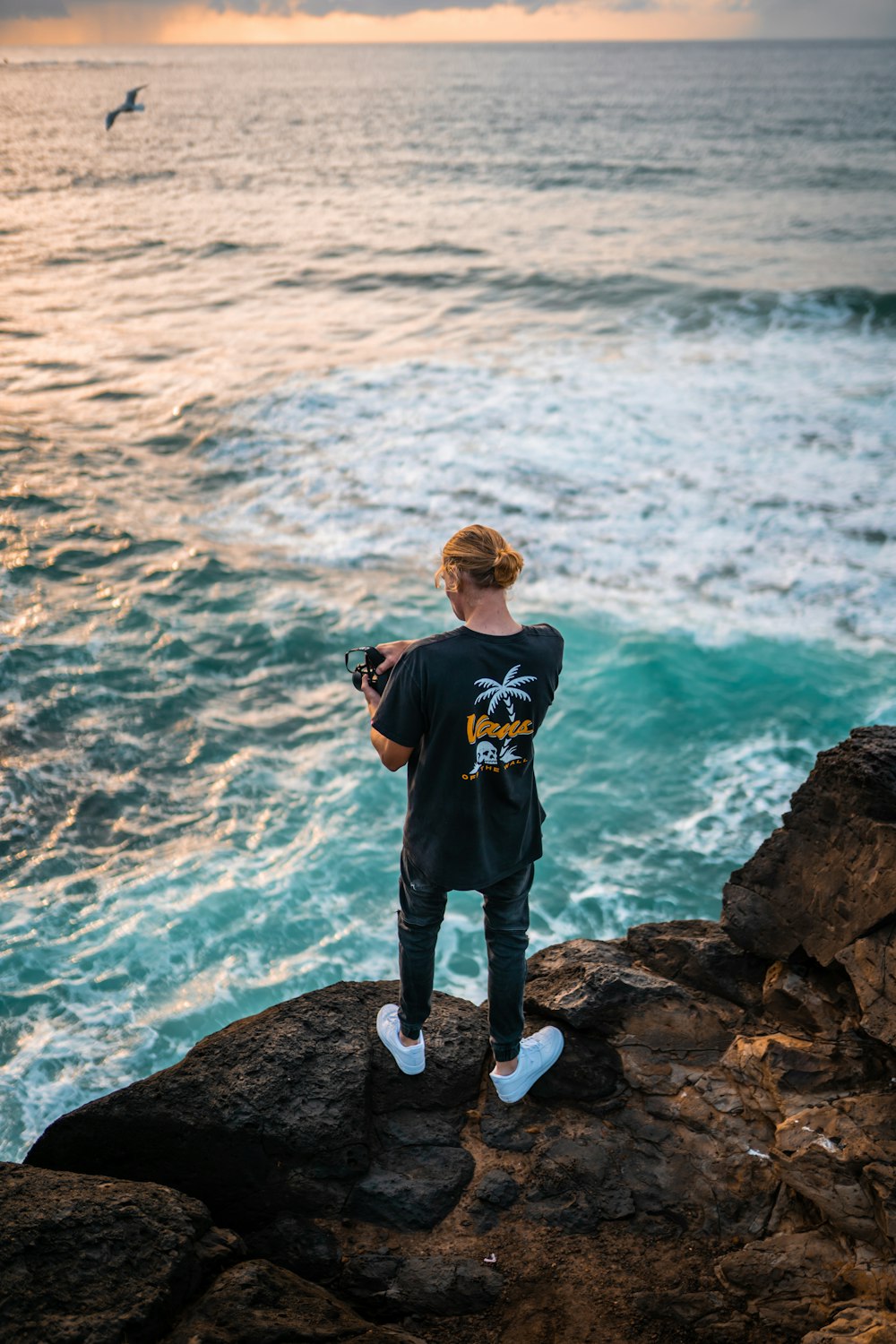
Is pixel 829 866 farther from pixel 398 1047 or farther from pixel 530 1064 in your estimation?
pixel 398 1047

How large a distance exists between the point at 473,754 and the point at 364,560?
681 centimetres

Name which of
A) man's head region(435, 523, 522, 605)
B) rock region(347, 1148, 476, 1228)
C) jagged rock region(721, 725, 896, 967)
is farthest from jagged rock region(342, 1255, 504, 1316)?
man's head region(435, 523, 522, 605)

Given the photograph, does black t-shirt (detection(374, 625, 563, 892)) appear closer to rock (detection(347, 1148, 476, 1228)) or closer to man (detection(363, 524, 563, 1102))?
man (detection(363, 524, 563, 1102))

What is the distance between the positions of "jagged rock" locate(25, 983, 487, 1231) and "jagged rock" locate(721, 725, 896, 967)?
1.32 m

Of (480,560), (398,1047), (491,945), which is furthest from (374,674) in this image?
(398,1047)

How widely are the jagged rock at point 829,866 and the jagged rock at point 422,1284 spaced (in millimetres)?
1549

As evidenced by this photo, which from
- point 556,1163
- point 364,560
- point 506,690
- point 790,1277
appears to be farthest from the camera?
point 364,560

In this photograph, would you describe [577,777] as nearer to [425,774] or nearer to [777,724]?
[777,724]

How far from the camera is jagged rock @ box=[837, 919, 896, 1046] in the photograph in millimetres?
2975

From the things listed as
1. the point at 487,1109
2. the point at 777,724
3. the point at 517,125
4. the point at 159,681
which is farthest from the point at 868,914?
the point at 517,125

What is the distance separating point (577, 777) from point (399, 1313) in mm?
4245

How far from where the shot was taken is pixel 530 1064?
3.14 meters

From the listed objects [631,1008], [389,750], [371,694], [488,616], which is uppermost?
[488,616]

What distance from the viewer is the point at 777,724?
22.7 feet
